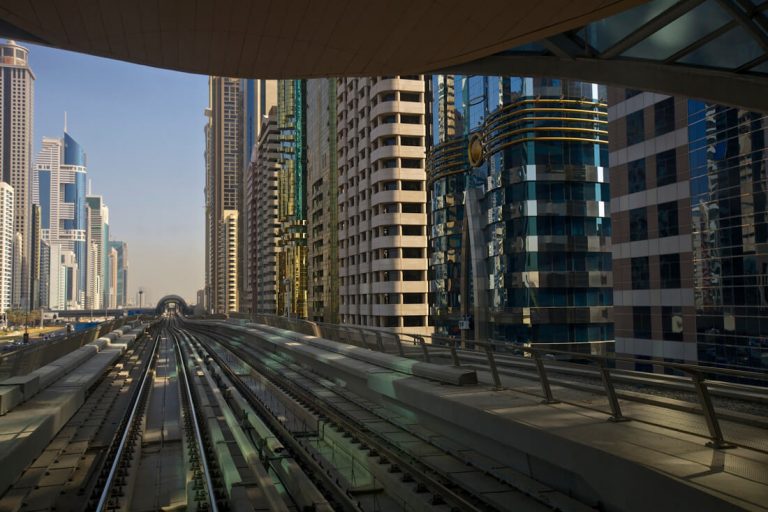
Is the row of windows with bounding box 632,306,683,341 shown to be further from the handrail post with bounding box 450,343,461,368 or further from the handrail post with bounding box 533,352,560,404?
the handrail post with bounding box 533,352,560,404

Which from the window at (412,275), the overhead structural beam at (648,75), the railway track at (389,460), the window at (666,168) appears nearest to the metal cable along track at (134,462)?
the railway track at (389,460)

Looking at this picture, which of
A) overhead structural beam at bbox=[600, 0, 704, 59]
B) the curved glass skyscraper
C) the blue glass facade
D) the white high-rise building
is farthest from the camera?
the white high-rise building

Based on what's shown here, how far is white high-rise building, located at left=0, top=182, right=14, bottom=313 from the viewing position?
6959 inches

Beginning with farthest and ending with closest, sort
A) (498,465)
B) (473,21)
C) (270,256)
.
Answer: (270,256)
(498,465)
(473,21)

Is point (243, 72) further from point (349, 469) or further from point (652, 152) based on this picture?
point (652, 152)

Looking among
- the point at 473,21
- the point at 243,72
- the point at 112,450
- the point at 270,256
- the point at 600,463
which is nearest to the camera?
the point at 600,463

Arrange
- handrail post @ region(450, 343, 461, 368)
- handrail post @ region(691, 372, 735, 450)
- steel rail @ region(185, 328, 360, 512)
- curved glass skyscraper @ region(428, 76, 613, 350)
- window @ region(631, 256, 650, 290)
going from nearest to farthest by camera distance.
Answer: handrail post @ region(691, 372, 735, 450), steel rail @ region(185, 328, 360, 512), handrail post @ region(450, 343, 461, 368), window @ region(631, 256, 650, 290), curved glass skyscraper @ region(428, 76, 613, 350)

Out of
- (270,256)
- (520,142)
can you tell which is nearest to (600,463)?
(520,142)

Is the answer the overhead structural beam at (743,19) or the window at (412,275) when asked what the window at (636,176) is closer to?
the overhead structural beam at (743,19)

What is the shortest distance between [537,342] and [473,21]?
102 ft

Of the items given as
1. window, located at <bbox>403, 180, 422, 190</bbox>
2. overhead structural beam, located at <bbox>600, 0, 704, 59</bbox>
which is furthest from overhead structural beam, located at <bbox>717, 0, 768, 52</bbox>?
window, located at <bbox>403, 180, 422, 190</bbox>

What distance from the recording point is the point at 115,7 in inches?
398

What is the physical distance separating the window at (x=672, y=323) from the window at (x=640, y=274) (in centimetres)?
188

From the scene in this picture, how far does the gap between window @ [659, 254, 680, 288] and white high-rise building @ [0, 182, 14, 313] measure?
183085 millimetres
